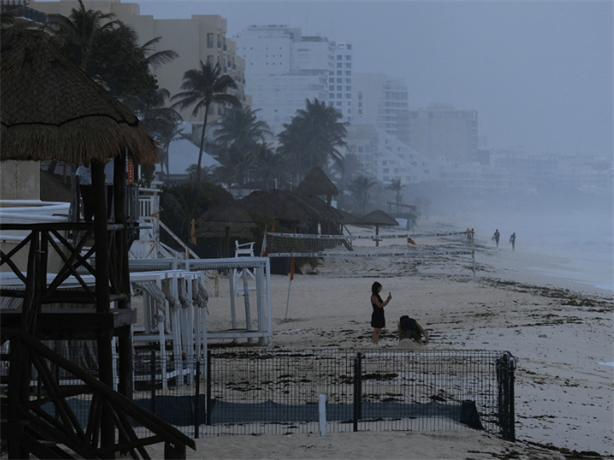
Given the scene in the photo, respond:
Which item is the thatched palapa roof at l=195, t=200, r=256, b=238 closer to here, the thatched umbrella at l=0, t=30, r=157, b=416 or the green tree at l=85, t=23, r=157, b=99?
the green tree at l=85, t=23, r=157, b=99

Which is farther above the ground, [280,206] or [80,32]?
[80,32]

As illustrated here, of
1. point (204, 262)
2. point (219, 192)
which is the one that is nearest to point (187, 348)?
point (204, 262)

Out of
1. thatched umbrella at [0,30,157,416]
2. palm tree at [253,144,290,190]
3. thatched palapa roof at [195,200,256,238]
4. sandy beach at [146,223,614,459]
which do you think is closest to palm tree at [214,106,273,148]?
palm tree at [253,144,290,190]

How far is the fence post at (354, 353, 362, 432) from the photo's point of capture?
9.34 metres

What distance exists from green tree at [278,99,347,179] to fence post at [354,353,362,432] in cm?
9060

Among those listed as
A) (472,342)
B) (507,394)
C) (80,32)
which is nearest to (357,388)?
(507,394)

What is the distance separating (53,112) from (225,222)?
75.2 ft

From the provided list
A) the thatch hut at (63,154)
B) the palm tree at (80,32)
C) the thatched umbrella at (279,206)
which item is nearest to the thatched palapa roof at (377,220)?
the thatched umbrella at (279,206)

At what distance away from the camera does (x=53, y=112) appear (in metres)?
7.15

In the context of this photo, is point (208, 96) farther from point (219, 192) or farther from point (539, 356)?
point (539, 356)

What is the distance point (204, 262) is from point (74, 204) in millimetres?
5965

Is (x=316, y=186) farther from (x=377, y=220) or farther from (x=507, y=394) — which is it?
(x=507, y=394)

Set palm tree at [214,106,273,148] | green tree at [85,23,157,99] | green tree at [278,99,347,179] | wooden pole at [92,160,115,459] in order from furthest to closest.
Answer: green tree at [278,99,347,179] → palm tree at [214,106,273,148] → green tree at [85,23,157,99] → wooden pole at [92,160,115,459]

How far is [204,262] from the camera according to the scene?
15719 mm
